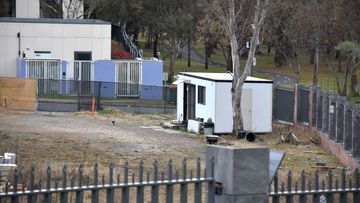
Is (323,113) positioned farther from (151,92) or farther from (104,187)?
(104,187)

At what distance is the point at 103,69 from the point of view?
2392 inches

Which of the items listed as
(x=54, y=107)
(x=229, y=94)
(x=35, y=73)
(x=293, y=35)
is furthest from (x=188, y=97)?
(x=293, y=35)

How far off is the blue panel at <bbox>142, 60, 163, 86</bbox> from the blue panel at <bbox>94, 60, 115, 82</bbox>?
218cm

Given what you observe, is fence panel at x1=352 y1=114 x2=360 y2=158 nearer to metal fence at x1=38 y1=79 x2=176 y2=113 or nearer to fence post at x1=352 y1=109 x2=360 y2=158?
fence post at x1=352 y1=109 x2=360 y2=158

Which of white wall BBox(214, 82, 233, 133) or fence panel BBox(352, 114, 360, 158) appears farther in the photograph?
white wall BBox(214, 82, 233, 133)

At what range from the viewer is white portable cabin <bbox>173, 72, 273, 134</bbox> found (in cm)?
4003

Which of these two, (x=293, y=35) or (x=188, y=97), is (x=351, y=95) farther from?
(x=188, y=97)

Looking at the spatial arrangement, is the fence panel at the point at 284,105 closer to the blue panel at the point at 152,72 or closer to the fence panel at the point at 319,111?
the fence panel at the point at 319,111

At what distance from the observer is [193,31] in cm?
8394

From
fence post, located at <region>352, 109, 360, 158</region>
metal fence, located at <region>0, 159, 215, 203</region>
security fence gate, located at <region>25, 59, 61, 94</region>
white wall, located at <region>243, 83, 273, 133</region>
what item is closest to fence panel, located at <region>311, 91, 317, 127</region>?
white wall, located at <region>243, 83, 273, 133</region>

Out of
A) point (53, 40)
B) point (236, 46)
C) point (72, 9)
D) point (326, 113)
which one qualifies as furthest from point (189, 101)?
point (72, 9)

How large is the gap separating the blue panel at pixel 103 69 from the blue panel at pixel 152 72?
7.17 feet

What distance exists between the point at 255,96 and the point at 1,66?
24.0m

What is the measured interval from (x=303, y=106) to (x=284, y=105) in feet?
7.33
